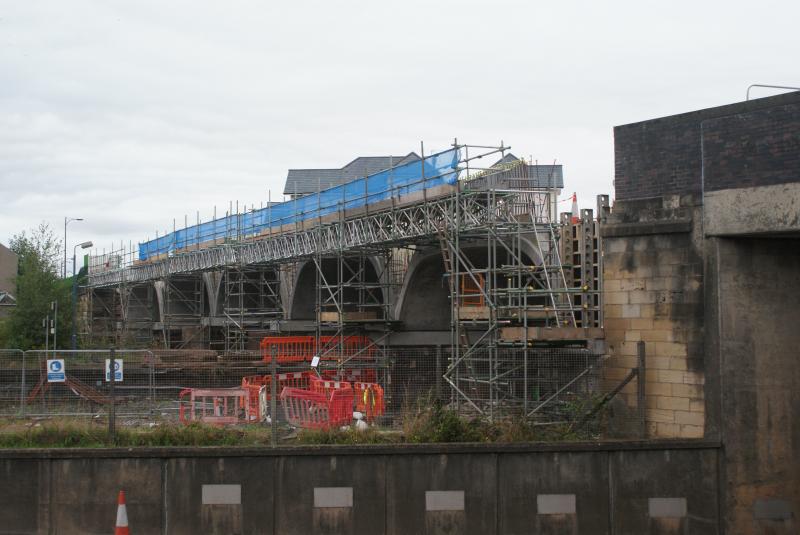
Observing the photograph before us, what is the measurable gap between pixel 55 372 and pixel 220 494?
5.05 m

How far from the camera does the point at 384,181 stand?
1030 inches

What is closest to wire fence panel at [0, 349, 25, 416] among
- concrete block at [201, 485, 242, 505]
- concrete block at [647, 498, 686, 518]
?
concrete block at [201, 485, 242, 505]

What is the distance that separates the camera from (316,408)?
15992 mm

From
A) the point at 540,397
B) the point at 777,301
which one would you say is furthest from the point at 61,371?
the point at 777,301

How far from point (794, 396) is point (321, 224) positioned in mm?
19447

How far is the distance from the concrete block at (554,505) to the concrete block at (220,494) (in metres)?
4.01

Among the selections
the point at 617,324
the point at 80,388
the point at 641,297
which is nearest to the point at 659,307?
the point at 641,297

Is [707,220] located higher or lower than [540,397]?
higher

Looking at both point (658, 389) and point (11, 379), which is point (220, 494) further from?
point (658, 389)

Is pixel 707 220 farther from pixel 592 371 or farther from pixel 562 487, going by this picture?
pixel 562 487

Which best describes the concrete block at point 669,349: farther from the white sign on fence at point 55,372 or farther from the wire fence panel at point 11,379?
the wire fence panel at point 11,379

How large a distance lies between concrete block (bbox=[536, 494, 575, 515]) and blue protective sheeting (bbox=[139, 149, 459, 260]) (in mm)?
11340

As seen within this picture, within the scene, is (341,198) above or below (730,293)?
above

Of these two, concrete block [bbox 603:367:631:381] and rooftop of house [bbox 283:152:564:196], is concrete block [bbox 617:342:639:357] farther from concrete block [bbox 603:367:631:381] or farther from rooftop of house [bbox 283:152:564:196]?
rooftop of house [bbox 283:152:564:196]
